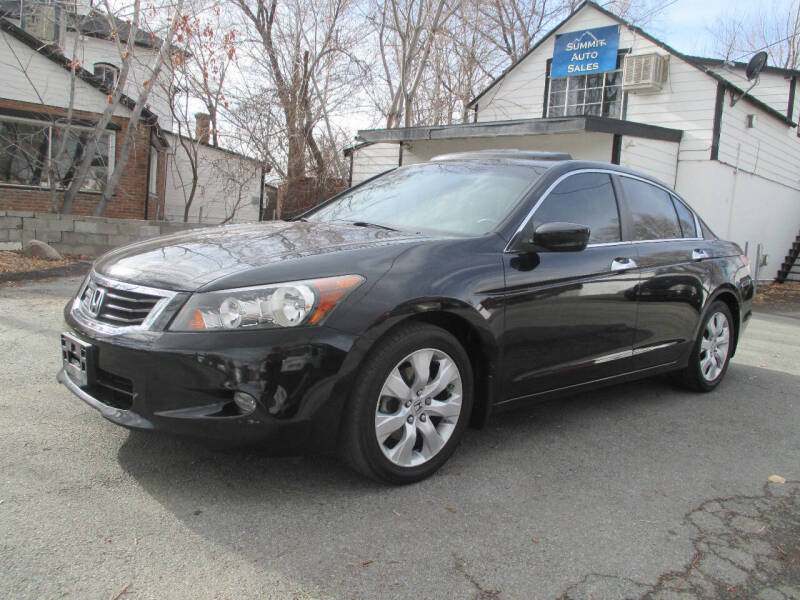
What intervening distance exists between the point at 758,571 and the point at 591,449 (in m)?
1.26

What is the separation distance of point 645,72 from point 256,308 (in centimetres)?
1405

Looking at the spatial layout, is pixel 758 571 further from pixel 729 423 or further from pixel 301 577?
pixel 729 423

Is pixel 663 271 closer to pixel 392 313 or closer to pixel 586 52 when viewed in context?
pixel 392 313

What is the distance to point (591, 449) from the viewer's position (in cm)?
376

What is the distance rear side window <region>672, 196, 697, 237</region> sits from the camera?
5.01 meters

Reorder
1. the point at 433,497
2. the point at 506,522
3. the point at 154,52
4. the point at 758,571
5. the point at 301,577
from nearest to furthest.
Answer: the point at 301,577
the point at 758,571
the point at 506,522
the point at 433,497
the point at 154,52

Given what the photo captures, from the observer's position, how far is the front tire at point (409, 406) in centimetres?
283

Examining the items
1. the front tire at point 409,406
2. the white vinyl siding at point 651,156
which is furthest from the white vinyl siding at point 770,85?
the front tire at point 409,406

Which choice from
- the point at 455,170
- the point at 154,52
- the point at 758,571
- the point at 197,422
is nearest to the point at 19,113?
the point at 154,52

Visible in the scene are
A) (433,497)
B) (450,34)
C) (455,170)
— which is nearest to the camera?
(433,497)

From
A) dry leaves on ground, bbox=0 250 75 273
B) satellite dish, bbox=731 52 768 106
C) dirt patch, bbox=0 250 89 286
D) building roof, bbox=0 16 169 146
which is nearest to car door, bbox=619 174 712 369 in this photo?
dirt patch, bbox=0 250 89 286

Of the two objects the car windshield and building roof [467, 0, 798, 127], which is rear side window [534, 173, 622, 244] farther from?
building roof [467, 0, 798, 127]

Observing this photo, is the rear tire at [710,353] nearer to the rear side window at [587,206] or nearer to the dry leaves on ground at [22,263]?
the rear side window at [587,206]

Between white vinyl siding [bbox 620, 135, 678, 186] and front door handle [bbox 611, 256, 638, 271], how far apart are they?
343 inches
